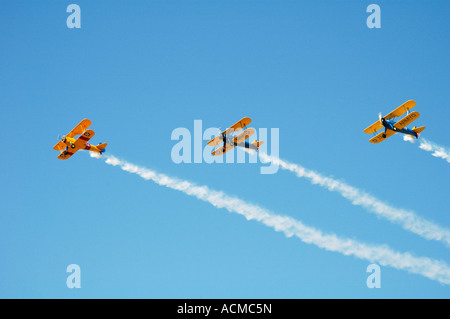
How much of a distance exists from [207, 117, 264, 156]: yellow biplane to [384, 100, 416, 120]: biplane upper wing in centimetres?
1085

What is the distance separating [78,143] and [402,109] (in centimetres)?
2659

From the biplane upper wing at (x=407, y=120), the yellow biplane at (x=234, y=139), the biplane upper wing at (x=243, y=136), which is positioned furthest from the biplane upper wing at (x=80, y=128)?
the biplane upper wing at (x=407, y=120)

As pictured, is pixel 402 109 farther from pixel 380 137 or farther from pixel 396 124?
pixel 380 137

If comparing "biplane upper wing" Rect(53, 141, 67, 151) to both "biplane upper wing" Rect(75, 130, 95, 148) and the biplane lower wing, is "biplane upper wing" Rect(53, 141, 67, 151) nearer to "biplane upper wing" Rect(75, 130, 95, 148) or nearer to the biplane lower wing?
the biplane lower wing

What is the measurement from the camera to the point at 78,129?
53.2 m

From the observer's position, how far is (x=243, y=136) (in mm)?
53500

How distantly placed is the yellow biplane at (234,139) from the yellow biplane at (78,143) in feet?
32.1

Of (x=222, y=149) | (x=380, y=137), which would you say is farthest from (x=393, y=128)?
(x=222, y=149)

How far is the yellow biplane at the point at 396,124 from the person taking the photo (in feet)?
168
